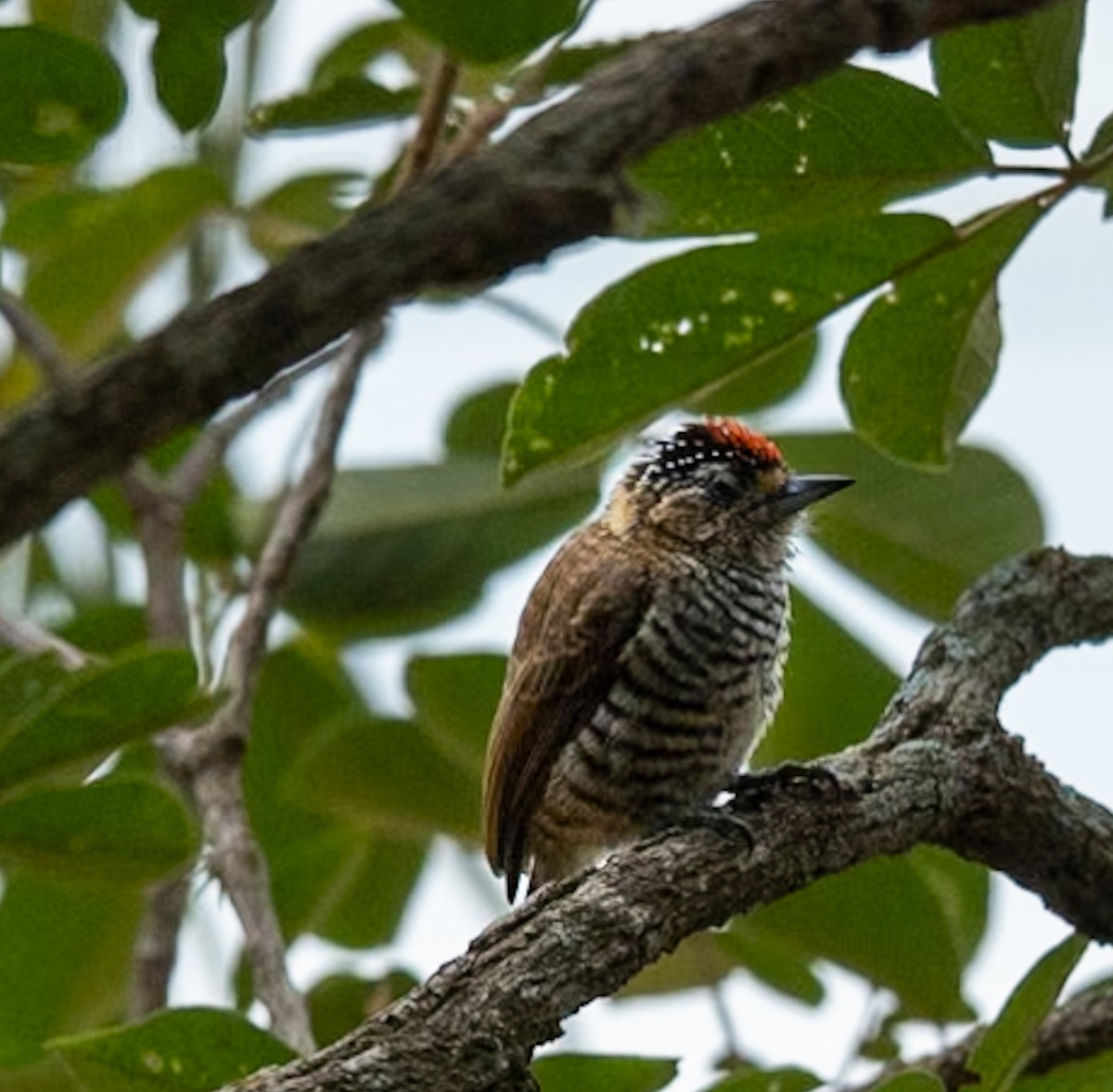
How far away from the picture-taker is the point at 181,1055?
231 centimetres

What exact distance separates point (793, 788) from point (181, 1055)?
0.60 m

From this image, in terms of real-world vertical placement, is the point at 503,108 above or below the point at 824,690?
above

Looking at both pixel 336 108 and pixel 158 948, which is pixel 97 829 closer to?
pixel 158 948

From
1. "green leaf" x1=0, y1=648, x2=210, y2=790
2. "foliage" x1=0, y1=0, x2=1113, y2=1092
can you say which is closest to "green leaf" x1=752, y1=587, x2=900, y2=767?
"foliage" x1=0, y1=0, x2=1113, y2=1092

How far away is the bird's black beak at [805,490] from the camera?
3.38 meters

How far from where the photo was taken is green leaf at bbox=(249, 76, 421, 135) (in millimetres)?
2881

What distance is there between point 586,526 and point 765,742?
500 millimetres

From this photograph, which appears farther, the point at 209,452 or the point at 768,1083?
the point at 209,452

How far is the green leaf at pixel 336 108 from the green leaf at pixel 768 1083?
3.70 feet

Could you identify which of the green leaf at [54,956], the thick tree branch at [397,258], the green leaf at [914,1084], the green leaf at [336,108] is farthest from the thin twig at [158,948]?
the thick tree branch at [397,258]

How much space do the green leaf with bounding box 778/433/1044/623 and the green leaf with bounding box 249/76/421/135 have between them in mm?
716

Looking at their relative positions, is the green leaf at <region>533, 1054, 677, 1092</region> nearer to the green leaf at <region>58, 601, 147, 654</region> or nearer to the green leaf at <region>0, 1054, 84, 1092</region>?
the green leaf at <region>0, 1054, 84, 1092</region>

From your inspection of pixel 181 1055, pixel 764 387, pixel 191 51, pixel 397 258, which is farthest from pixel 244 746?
pixel 397 258

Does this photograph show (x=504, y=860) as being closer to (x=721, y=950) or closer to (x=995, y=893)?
(x=721, y=950)
